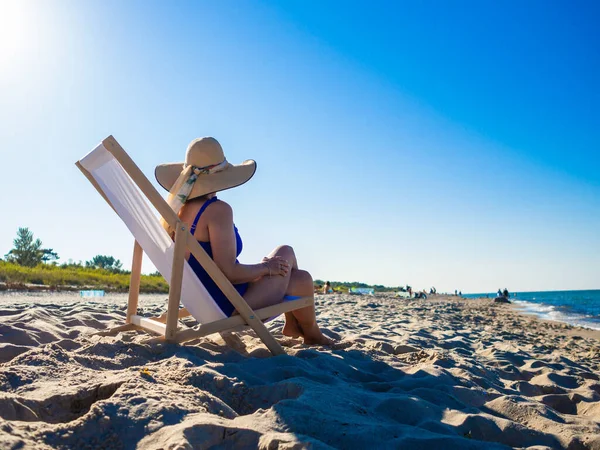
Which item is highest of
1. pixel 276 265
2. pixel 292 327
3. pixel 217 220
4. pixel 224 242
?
pixel 217 220

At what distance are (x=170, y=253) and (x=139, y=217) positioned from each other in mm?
315

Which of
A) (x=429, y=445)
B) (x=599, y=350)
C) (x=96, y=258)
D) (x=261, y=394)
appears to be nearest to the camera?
(x=429, y=445)

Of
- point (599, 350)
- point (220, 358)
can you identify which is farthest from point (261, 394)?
point (599, 350)

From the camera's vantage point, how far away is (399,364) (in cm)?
311

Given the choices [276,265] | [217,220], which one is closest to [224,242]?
[217,220]

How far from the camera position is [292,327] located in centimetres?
346

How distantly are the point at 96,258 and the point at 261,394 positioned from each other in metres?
40.0

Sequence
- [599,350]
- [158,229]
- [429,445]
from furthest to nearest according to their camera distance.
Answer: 1. [599,350]
2. [158,229]
3. [429,445]

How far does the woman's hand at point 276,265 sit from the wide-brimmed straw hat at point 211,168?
0.55 metres

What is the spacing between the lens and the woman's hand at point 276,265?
9.72 ft

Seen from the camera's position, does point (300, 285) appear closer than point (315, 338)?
Yes

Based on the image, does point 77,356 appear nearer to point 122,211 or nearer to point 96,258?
point 122,211

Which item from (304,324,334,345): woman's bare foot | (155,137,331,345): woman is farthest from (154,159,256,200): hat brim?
(304,324,334,345): woman's bare foot

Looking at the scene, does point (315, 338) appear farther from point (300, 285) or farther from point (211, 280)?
point (211, 280)
